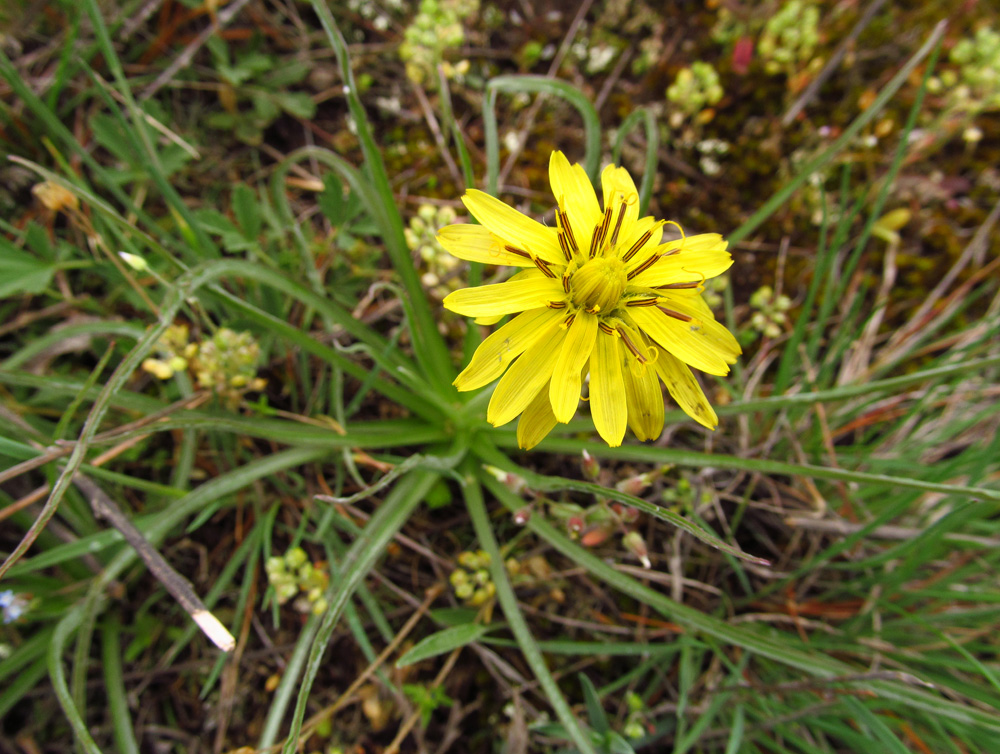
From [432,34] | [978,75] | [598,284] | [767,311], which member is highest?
[978,75]

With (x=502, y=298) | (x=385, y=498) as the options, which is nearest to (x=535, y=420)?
(x=502, y=298)

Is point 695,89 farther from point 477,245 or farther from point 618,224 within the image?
point 477,245

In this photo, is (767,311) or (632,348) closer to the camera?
(632,348)

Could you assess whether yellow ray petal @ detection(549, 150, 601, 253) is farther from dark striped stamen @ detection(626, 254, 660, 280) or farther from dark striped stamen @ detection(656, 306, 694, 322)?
dark striped stamen @ detection(656, 306, 694, 322)

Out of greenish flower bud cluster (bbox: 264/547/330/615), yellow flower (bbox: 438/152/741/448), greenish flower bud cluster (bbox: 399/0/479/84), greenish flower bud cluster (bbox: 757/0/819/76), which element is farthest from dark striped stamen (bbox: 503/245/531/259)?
greenish flower bud cluster (bbox: 757/0/819/76)

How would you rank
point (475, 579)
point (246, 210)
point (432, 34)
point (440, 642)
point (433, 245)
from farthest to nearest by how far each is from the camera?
point (432, 34) < point (433, 245) < point (246, 210) < point (475, 579) < point (440, 642)

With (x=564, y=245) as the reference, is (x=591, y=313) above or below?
below

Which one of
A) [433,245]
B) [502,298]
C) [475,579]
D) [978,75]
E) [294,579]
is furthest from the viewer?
[978,75]
